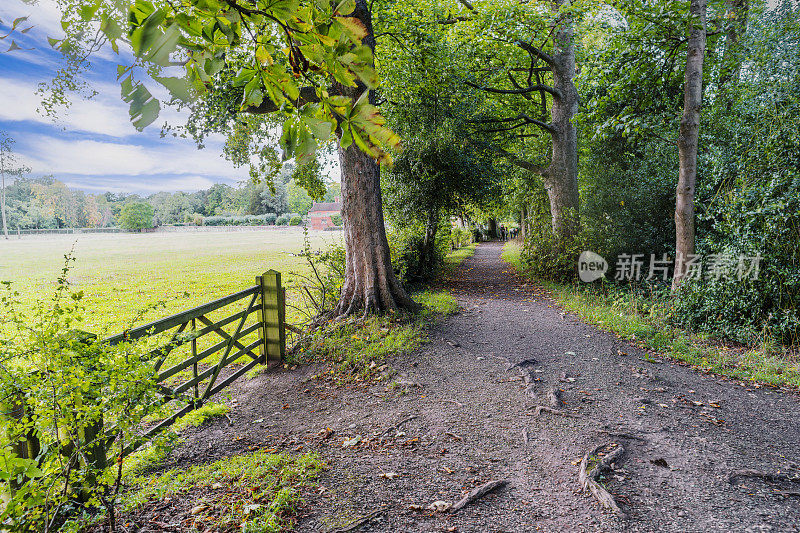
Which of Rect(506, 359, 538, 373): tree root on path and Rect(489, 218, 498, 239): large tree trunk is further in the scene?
Rect(489, 218, 498, 239): large tree trunk

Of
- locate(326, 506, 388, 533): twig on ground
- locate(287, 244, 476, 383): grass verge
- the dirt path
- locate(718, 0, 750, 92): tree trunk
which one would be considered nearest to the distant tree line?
locate(287, 244, 476, 383): grass verge

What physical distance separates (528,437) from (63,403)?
3.33 m

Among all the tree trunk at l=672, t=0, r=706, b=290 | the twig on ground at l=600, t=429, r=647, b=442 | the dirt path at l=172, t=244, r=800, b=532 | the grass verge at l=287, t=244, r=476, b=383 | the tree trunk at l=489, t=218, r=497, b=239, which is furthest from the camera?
the tree trunk at l=489, t=218, r=497, b=239

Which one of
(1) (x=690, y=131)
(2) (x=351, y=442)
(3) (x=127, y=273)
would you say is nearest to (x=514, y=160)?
(1) (x=690, y=131)

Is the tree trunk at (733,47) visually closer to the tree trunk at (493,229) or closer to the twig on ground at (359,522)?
the twig on ground at (359,522)

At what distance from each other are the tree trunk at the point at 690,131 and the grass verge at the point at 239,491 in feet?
23.9

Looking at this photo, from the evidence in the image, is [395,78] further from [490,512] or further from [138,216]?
[138,216]

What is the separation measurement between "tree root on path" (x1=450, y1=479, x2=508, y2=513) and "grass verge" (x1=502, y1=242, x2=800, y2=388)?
4.12 meters

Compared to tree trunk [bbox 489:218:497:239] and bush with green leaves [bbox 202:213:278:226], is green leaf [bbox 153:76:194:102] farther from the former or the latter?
bush with green leaves [bbox 202:213:278:226]

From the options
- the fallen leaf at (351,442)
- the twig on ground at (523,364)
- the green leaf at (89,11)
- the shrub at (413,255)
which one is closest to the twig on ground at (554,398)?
the twig on ground at (523,364)

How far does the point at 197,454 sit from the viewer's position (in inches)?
145

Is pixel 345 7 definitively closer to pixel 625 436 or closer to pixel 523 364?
pixel 625 436

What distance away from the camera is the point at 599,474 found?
9.59ft

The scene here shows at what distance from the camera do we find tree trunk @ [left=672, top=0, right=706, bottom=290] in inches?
260
